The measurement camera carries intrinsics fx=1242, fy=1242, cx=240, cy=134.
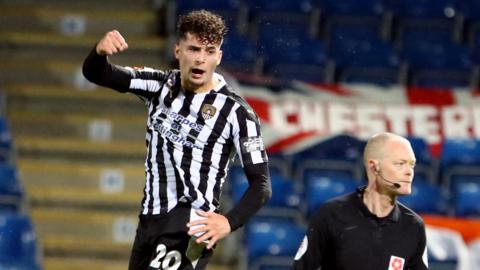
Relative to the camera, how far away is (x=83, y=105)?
973cm

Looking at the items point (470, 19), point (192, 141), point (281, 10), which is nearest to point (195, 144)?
point (192, 141)

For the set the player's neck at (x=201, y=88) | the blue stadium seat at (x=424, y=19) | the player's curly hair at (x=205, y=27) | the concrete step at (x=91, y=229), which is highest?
the blue stadium seat at (x=424, y=19)

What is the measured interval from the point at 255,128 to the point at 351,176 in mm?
4401

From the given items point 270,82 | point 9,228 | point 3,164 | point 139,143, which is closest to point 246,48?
point 270,82

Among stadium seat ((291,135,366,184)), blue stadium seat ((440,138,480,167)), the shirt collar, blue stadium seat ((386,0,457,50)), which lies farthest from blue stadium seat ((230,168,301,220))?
the shirt collar

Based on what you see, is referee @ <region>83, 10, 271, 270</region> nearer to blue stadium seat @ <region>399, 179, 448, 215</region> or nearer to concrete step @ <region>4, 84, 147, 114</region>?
blue stadium seat @ <region>399, 179, 448, 215</region>

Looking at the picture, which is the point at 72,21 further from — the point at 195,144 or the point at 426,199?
the point at 195,144

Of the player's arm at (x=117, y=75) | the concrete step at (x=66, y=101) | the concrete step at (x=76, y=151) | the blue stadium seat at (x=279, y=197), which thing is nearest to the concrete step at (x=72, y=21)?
the concrete step at (x=66, y=101)

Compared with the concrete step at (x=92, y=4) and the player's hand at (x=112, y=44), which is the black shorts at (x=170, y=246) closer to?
the player's hand at (x=112, y=44)

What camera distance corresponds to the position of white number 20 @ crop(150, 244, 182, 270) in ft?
15.2

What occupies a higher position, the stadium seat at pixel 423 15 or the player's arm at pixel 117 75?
the stadium seat at pixel 423 15

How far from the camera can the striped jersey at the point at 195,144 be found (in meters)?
4.71

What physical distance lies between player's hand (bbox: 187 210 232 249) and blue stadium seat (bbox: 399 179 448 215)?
434 centimetres

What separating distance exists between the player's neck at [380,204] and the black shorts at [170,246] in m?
0.74
